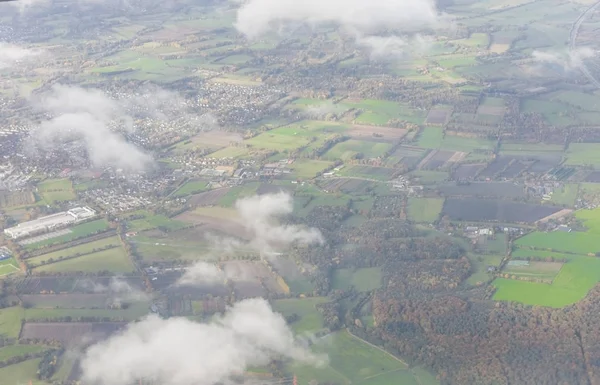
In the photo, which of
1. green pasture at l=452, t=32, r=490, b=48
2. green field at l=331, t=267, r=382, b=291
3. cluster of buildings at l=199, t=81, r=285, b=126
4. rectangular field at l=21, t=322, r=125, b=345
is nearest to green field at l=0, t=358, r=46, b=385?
rectangular field at l=21, t=322, r=125, b=345

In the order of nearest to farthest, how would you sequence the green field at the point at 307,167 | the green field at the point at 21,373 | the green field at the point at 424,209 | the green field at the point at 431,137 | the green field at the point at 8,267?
the green field at the point at 21,373, the green field at the point at 8,267, the green field at the point at 424,209, the green field at the point at 307,167, the green field at the point at 431,137

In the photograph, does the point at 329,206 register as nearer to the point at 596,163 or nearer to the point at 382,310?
the point at 382,310

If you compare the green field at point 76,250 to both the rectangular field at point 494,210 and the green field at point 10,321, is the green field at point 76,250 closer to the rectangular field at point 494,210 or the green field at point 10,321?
the green field at point 10,321

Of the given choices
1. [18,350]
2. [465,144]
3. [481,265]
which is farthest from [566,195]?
[18,350]

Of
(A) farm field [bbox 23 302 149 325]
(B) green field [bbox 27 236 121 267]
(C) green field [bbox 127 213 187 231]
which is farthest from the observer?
(C) green field [bbox 127 213 187 231]

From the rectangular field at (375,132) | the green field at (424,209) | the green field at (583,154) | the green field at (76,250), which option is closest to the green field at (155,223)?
the green field at (76,250)

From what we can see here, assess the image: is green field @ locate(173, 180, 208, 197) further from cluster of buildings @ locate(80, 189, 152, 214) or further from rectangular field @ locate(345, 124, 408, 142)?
rectangular field @ locate(345, 124, 408, 142)
